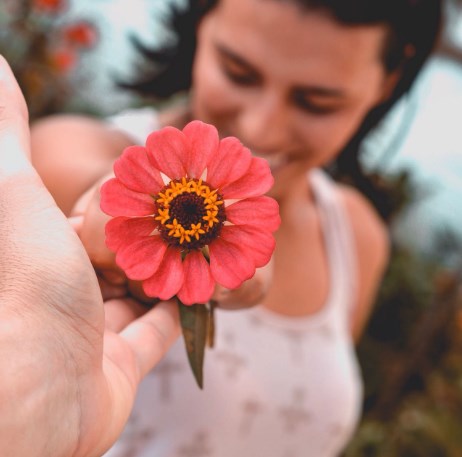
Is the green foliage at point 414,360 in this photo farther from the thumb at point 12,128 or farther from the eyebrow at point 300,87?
the thumb at point 12,128

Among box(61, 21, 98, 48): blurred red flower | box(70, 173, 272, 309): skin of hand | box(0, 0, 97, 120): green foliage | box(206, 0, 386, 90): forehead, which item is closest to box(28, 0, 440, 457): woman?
box(206, 0, 386, 90): forehead

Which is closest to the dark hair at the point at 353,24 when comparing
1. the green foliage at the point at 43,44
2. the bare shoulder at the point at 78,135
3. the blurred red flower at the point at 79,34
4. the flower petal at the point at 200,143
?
the bare shoulder at the point at 78,135

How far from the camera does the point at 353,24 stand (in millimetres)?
528

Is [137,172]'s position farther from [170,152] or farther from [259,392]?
[259,392]

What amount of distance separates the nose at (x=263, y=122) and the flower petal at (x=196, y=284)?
36 cm

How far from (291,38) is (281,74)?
3 cm

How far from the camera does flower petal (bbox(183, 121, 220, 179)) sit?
0.20 metres

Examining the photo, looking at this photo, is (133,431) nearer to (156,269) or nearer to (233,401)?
(233,401)

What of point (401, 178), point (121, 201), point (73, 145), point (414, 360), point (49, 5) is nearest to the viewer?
point (121, 201)

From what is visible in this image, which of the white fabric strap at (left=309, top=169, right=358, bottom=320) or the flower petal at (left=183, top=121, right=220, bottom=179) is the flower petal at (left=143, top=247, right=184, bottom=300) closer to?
the flower petal at (left=183, top=121, right=220, bottom=179)

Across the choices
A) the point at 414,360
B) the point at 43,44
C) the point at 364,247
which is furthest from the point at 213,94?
the point at 414,360

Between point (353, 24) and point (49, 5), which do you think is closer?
point (353, 24)

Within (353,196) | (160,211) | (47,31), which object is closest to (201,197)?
(160,211)

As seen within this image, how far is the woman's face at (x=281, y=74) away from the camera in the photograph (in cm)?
52
